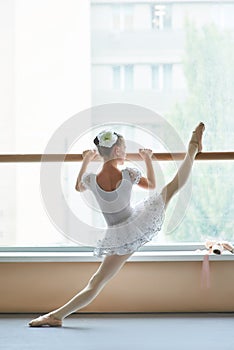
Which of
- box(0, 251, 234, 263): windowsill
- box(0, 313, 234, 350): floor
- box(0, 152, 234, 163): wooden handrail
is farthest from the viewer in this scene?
box(0, 251, 234, 263): windowsill

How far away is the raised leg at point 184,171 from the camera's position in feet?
12.1

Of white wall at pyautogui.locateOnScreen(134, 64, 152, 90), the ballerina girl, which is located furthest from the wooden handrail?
white wall at pyautogui.locateOnScreen(134, 64, 152, 90)

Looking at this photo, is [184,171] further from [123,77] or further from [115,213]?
[123,77]

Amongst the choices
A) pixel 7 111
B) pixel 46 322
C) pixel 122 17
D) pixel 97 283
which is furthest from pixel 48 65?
pixel 46 322

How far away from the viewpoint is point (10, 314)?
3.94 metres

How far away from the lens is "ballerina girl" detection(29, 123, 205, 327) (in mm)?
3588

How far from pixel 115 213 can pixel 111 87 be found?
38.6 inches

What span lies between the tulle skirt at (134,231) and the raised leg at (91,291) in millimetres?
42

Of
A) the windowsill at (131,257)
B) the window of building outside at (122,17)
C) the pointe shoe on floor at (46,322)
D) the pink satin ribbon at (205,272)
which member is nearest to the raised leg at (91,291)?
the pointe shoe on floor at (46,322)

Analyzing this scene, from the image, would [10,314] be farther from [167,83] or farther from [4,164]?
[167,83]

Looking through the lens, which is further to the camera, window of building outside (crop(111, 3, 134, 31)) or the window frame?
window of building outside (crop(111, 3, 134, 31))

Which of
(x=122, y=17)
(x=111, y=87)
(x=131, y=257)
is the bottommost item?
(x=131, y=257)

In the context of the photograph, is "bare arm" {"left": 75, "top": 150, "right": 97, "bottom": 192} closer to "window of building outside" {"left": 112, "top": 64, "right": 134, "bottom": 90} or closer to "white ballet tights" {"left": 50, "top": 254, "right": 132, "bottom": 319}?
"white ballet tights" {"left": 50, "top": 254, "right": 132, "bottom": 319}

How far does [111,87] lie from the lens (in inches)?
171
